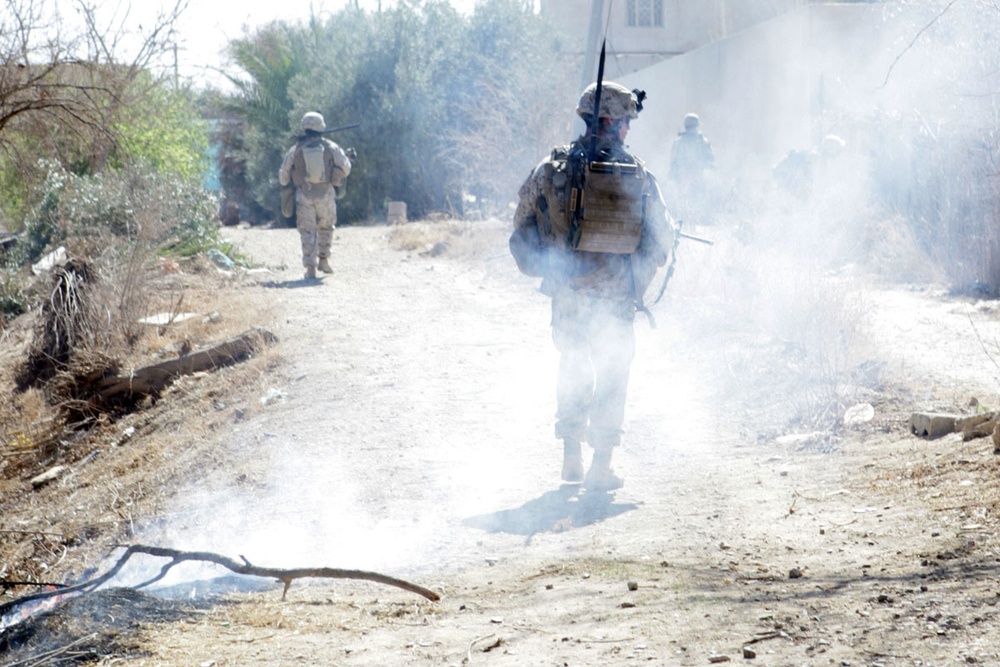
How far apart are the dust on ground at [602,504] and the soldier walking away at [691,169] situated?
152 inches

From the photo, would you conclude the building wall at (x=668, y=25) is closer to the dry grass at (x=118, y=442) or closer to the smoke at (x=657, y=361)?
the smoke at (x=657, y=361)

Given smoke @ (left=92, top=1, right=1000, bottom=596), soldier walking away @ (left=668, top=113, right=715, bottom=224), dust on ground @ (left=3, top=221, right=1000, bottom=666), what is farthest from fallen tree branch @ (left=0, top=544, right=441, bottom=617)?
soldier walking away @ (left=668, top=113, right=715, bottom=224)

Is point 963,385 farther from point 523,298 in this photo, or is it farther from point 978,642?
point 523,298

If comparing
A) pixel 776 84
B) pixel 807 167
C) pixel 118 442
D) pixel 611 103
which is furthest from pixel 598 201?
pixel 776 84

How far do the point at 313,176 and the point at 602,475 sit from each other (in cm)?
795

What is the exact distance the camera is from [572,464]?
18.2 feet

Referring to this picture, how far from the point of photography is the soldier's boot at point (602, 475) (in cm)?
546

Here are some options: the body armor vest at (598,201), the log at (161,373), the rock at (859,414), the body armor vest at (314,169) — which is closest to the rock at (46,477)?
the log at (161,373)

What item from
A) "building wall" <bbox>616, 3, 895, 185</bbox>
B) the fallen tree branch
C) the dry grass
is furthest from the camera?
"building wall" <bbox>616, 3, 895, 185</bbox>

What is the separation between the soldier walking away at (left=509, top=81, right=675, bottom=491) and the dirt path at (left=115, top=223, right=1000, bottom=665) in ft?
1.39

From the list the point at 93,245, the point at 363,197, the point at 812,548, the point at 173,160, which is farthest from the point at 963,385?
the point at 363,197

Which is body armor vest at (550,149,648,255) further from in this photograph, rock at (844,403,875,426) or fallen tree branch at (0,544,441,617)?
rock at (844,403,875,426)

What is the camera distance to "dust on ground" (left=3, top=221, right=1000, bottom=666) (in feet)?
11.3

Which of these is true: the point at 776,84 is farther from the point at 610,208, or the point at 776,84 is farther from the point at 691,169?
the point at 610,208
